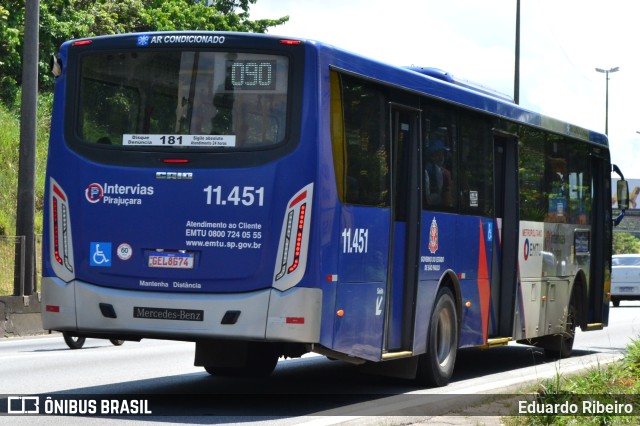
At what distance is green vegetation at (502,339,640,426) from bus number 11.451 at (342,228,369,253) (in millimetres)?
2112

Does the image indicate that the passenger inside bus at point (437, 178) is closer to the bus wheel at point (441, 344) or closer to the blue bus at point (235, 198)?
the blue bus at point (235, 198)

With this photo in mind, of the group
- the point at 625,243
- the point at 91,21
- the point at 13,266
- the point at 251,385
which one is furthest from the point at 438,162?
the point at 625,243

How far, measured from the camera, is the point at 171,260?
11.0m

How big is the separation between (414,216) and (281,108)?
8.33 feet

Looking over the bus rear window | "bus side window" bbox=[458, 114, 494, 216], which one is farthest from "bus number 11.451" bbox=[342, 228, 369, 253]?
"bus side window" bbox=[458, 114, 494, 216]

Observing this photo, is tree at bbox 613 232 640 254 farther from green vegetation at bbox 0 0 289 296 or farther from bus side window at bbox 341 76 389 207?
bus side window at bbox 341 76 389 207

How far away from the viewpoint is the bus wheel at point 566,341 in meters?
18.5

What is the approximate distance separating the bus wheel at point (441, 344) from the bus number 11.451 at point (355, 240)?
1.98 metres

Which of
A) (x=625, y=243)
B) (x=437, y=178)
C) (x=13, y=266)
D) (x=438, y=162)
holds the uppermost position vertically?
(x=625, y=243)

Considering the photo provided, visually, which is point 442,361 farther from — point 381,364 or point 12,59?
point 12,59

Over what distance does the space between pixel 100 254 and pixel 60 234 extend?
0.47 m

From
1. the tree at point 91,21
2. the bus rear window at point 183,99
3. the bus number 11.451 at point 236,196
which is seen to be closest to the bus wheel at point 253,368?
the bus number 11.451 at point 236,196

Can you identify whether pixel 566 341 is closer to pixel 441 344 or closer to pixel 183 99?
pixel 441 344

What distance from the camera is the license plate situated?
11.0m
